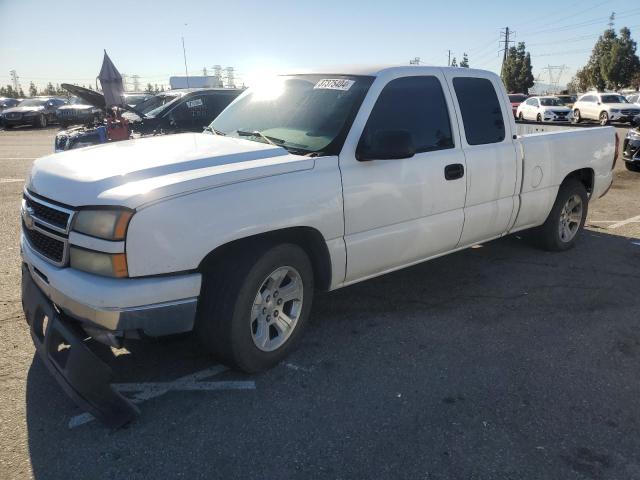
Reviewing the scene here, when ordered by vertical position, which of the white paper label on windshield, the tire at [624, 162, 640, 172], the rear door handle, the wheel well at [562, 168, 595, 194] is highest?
the white paper label on windshield

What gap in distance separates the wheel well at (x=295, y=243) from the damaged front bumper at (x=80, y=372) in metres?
0.74

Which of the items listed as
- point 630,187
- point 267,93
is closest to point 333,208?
point 267,93

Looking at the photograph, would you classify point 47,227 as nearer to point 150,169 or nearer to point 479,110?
point 150,169

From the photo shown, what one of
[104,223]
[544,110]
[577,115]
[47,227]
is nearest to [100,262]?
[104,223]

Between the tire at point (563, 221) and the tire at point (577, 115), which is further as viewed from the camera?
the tire at point (577, 115)

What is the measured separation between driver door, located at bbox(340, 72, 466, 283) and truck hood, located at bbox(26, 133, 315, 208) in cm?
48

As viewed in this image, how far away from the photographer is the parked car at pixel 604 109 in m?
25.2

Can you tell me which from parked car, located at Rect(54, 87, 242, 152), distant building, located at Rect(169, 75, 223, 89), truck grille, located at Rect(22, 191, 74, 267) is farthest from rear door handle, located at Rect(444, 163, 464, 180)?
distant building, located at Rect(169, 75, 223, 89)

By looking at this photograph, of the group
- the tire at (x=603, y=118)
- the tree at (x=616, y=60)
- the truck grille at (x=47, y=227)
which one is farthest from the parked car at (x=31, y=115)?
the tree at (x=616, y=60)

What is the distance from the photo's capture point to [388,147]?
3.36m

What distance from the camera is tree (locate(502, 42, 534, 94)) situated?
2554 inches

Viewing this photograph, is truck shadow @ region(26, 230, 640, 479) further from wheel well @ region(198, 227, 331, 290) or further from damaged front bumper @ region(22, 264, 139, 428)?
wheel well @ region(198, 227, 331, 290)

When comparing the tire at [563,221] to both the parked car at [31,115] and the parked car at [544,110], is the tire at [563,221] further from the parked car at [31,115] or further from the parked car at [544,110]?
the parked car at [31,115]

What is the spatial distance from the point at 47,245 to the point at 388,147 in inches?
84.2
